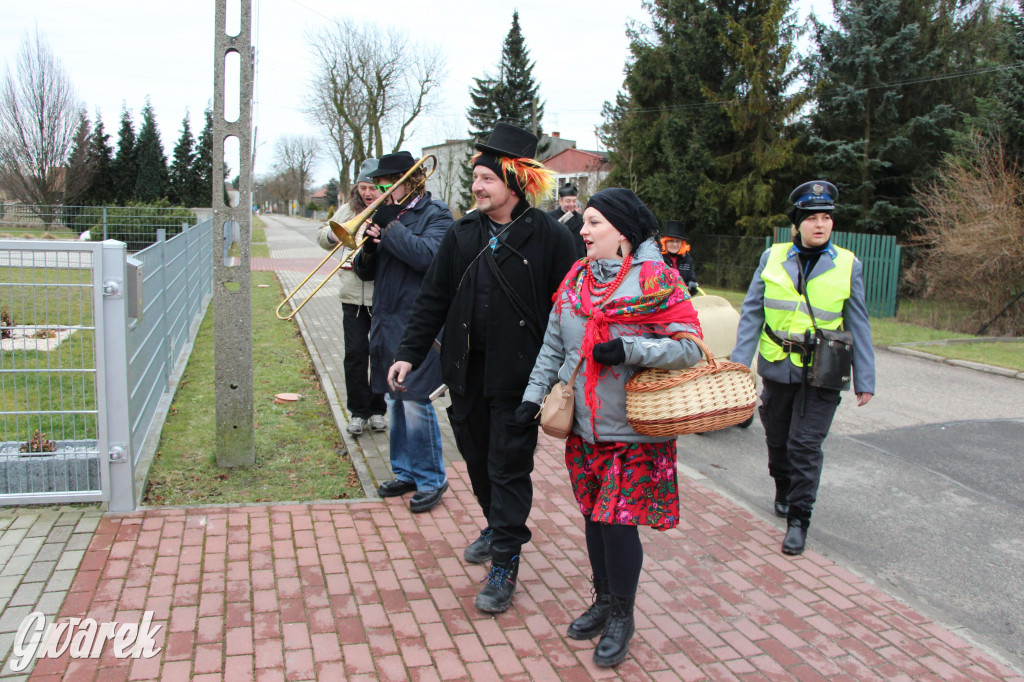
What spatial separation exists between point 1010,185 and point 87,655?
16841 mm

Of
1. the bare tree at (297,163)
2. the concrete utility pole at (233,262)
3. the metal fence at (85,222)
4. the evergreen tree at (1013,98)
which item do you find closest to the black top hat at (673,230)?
the concrete utility pole at (233,262)

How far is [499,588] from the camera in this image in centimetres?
358

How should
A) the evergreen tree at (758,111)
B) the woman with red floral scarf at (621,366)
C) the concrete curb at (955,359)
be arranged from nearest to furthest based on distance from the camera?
the woman with red floral scarf at (621,366) < the concrete curb at (955,359) < the evergreen tree at (758,111)

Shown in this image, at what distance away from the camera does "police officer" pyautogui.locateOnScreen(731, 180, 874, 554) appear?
4426 mm

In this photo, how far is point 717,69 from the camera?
1008 inches

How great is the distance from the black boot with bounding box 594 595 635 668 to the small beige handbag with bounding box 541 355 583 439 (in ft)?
2.39

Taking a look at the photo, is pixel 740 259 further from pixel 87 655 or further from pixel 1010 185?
pixel 87 655

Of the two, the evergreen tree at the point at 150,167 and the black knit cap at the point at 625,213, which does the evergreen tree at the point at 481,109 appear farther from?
the black knit cap at the point at 625,213

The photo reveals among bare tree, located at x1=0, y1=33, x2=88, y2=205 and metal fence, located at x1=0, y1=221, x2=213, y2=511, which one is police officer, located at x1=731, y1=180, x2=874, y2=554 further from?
bare tree, located at x1=0, y1=33, x2=88, y2=205

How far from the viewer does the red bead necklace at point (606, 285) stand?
313 cm

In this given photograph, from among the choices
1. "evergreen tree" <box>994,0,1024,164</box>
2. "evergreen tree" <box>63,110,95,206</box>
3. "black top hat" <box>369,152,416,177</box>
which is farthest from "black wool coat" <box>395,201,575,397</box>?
"evergreen tree" <box>63,110,95,206</box>

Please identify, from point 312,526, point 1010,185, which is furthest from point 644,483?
point 1010,185

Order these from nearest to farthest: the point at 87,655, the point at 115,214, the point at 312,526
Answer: the point at 87,655
the point at 312,526
the point at 115,214

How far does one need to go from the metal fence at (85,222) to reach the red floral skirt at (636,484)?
2045 centimetres
